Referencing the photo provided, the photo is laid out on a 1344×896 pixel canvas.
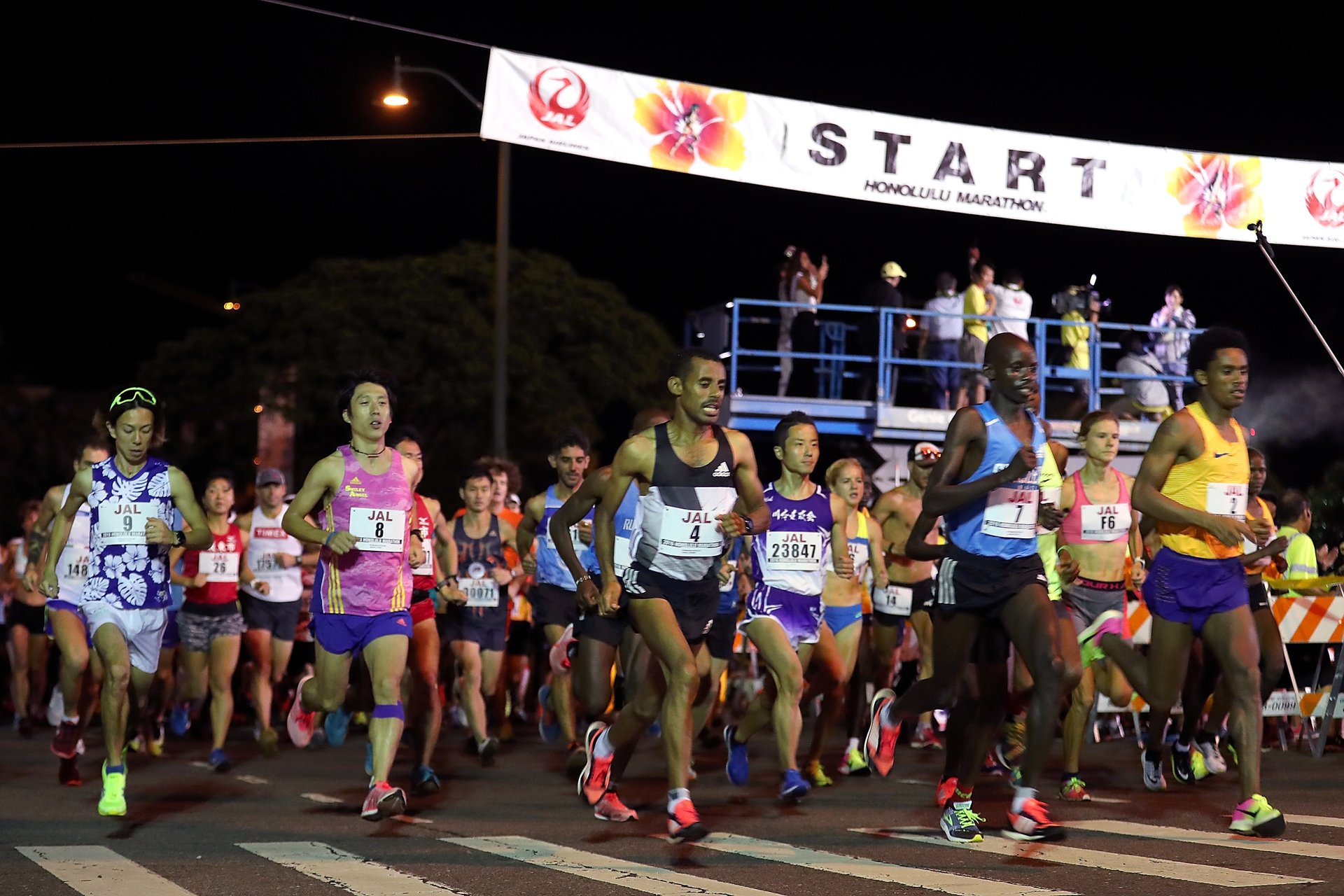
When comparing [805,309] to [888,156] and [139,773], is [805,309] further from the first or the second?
[139,773]

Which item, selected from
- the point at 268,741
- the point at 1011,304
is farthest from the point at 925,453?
the point at 1011,304

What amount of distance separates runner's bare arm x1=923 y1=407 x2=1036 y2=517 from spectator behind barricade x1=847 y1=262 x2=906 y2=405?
13383mm

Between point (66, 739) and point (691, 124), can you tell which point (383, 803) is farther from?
point (691, 124)

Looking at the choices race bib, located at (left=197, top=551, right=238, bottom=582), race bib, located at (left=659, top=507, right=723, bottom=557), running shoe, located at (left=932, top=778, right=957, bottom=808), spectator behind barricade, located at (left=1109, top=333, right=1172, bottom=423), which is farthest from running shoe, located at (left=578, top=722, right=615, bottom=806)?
spectator behind barricade, located at (left=1109, top=333, right=1172, bottom=423)

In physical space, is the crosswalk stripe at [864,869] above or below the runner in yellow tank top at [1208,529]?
below

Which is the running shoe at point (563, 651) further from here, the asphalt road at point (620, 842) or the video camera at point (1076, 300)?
the video camera at point (1076, 300)

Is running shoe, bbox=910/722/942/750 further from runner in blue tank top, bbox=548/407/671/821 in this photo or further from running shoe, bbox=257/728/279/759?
running shoe, bbox=257/728/279/759

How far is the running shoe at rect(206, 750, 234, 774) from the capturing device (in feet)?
38.5

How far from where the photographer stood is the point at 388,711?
8.57m

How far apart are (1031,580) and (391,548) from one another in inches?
126

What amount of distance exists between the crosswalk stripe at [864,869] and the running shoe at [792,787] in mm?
1465

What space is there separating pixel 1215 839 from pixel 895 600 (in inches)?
214

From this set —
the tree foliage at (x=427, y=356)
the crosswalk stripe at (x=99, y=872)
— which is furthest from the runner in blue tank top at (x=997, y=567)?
the tree foliage at (x=427, y=356)

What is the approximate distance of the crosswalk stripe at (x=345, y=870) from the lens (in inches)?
252
